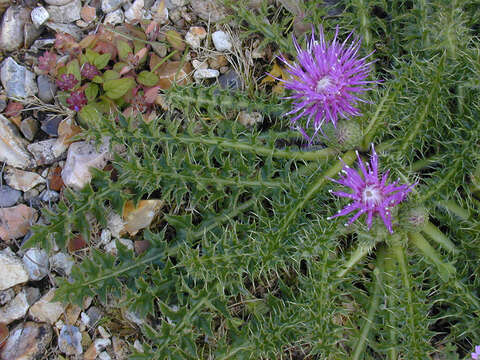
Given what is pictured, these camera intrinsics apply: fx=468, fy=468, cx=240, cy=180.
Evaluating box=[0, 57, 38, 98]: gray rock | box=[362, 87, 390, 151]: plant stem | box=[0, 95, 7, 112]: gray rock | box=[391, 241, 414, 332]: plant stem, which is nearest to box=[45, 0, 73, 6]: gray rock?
box=[0, 57, 38, 98]: gray rock

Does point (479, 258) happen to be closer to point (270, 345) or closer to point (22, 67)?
point (270, 345)

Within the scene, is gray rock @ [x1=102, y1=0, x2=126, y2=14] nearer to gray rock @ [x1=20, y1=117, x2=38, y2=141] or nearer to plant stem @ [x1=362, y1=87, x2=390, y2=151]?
gray rock @ [x1=20, y1=117, x2=38, y2=141]

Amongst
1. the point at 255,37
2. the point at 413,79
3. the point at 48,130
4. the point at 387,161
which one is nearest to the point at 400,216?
the point at 387,161

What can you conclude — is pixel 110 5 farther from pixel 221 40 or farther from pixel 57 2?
pixel 221 40

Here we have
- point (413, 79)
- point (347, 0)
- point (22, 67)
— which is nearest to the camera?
point (413, 79)

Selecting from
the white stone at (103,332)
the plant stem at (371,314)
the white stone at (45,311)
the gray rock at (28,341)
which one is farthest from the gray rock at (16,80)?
the plant stem at (371,314)
